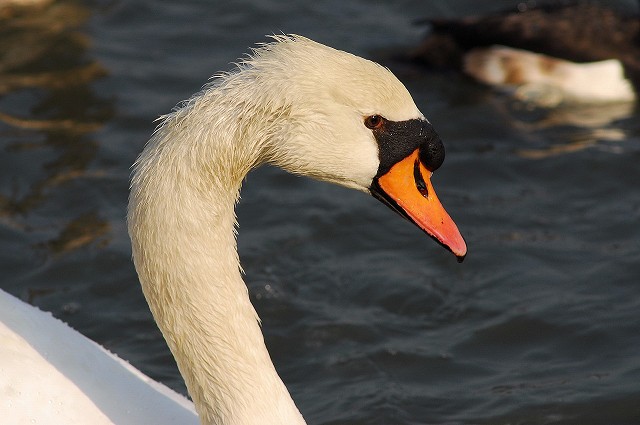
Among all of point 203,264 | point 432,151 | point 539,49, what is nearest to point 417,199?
point 432,151

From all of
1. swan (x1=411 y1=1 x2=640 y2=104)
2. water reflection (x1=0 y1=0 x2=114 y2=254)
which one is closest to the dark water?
water reflection (x1=0 y1=0 x2=114 y2=254)

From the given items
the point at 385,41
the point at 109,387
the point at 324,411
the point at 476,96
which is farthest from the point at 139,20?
the point at 109,387

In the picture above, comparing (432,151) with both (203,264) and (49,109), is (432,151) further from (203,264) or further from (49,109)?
(49,109)

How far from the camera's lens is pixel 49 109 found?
919 cm

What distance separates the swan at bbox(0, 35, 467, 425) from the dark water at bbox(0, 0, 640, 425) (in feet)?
6.10

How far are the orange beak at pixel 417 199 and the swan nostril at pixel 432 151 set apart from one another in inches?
0.9

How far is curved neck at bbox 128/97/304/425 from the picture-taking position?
13.4 ft

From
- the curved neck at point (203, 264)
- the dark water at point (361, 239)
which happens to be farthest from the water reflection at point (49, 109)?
the curved neck at point (203, 264)

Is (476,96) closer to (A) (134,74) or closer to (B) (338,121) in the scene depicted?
(A) (134,74)

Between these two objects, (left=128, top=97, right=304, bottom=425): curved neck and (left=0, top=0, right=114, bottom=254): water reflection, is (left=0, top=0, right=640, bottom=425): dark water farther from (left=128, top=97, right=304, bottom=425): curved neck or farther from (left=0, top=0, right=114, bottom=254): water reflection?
(left=128, top=97, right=304, bottom=425): curved neck

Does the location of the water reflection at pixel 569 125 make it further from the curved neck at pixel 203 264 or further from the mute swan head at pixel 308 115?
the curved neck at pixel 203 264

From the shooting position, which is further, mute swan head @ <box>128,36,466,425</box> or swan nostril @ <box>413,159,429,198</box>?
swan nostril @ <box>413,159,429,198</box>

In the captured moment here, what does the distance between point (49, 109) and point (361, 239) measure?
9.27 ft

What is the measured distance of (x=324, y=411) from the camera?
6.25m
